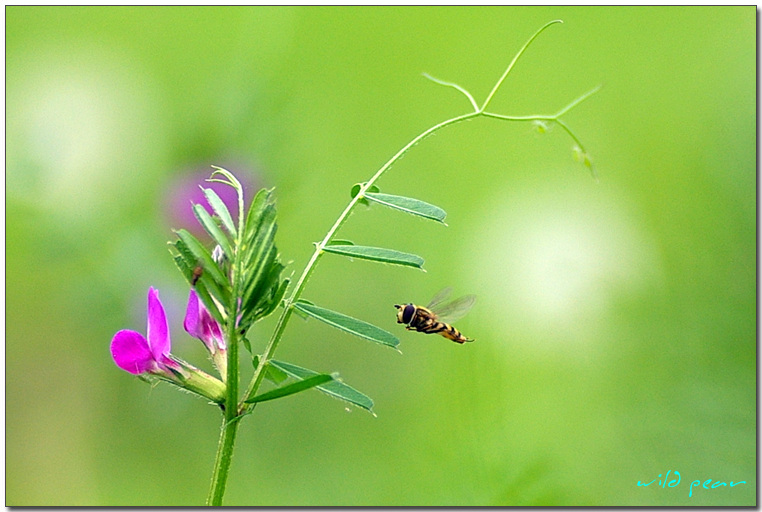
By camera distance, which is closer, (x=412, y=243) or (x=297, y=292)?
(x=297, y=292)

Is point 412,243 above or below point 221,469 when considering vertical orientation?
below

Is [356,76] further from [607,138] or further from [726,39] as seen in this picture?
[726,39]

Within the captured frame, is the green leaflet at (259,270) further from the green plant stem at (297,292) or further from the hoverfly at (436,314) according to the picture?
the hoverfly at (436,314)

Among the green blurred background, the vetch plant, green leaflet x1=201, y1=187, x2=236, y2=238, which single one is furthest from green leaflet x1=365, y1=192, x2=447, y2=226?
the green blurred background

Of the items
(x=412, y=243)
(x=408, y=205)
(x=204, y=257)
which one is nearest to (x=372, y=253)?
(x=408, y=205)

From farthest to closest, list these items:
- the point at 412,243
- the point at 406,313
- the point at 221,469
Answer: the point at 412,243, the point at 406,313, the point at 221,469

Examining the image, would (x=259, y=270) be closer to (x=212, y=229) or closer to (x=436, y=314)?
(x=212, y=229)

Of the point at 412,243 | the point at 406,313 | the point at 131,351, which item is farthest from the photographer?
the point at 412,243

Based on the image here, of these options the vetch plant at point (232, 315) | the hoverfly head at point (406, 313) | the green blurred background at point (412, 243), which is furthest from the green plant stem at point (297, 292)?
the green blurred background at point (412, 243)
